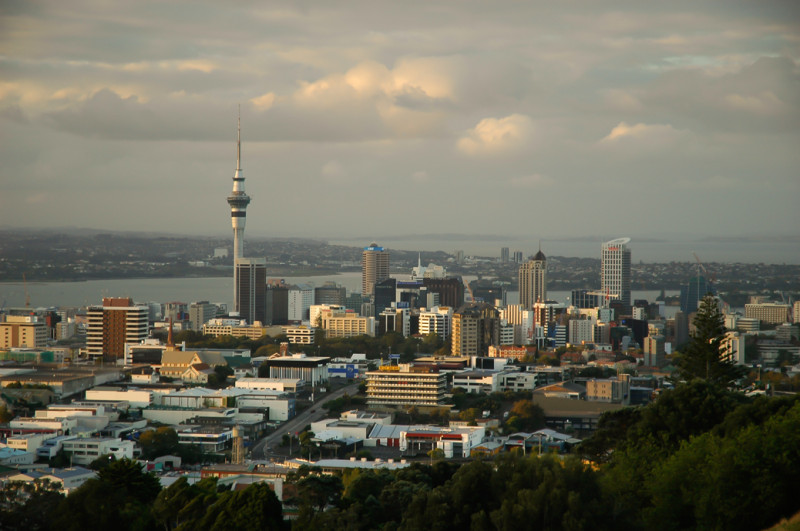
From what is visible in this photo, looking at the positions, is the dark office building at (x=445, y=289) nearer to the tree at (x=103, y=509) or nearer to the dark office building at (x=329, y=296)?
the dark office building at (x=329, y=296)

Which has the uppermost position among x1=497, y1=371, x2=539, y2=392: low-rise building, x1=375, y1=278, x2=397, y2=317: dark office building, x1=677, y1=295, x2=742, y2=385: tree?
x1=677, y1=295, x2=742, y2=385: tree

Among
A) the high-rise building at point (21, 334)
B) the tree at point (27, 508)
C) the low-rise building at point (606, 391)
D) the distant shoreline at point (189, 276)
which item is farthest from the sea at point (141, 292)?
the tree at point (27, 508)

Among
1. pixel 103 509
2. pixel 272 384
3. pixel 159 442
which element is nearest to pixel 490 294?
pixel 272 384

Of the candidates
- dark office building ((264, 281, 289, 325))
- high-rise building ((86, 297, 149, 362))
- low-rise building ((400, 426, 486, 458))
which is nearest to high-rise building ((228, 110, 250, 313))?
dark office building ((264, 281, 289, 325))

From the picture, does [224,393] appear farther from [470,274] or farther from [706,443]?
[470,274]

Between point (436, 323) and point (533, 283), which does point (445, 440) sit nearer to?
point (436, 323)

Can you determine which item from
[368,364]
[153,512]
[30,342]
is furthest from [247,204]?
[153,512]

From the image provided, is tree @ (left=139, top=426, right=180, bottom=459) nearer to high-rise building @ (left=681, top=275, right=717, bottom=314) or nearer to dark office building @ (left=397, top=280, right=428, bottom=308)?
dark office building @ (left=397, top=280, right=428, bottom=308)
